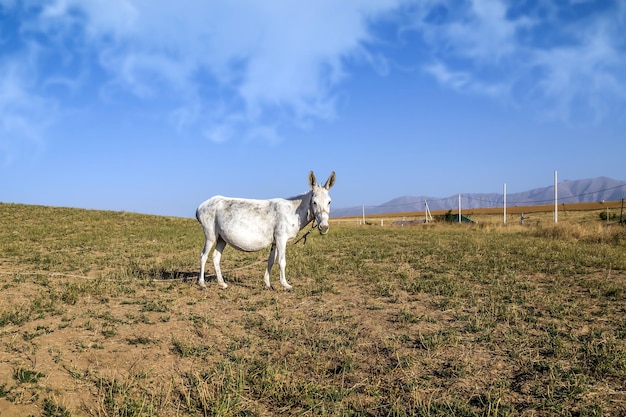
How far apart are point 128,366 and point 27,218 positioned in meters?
32.3

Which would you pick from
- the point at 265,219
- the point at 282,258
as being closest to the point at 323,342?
the point at 282,258

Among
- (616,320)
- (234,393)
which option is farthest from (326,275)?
(234,393)

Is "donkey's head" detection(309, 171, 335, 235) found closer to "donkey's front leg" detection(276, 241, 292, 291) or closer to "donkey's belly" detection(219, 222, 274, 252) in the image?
"donkey's front leg" detection(276, 241, 292, 291)

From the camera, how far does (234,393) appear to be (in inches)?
164

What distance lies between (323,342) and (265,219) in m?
4.34

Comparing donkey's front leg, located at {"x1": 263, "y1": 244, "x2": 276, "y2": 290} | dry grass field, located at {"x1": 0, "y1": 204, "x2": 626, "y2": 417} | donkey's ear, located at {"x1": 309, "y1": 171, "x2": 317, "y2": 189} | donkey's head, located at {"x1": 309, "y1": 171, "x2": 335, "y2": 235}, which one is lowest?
dry grass field, located at {"x1": 0, "y1": 204, "x2": 626, "y2": 417}

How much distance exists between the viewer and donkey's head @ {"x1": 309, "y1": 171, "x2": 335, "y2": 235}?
8968 millimetres

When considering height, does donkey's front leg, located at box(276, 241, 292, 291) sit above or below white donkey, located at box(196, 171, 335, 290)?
below

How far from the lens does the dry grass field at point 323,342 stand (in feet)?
13.2

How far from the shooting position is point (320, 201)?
9.16 metres

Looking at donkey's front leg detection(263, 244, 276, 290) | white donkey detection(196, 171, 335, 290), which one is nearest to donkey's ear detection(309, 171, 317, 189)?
white donkey detection(196, 171, 335, 290)

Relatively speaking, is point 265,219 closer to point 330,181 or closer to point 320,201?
point 320,201

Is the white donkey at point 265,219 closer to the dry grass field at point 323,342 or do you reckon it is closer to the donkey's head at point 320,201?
the donkey's head at point 320,201

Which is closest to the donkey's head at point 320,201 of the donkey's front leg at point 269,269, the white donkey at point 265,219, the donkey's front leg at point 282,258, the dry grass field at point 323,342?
the white donkey at point 265,219
